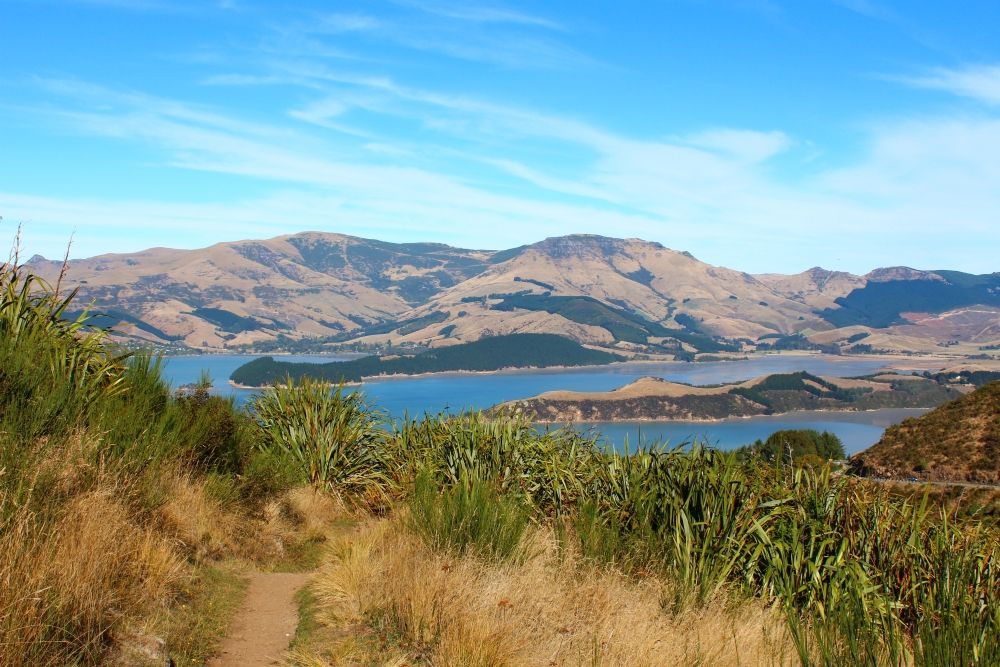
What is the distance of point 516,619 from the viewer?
18.8ft

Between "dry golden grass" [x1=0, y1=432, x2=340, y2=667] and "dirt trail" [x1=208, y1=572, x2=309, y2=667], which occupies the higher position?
"dry golden grass" [x1=0, y1=432, x2=340, y2=667]

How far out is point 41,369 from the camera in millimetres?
7691

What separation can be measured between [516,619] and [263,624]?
2.43 m

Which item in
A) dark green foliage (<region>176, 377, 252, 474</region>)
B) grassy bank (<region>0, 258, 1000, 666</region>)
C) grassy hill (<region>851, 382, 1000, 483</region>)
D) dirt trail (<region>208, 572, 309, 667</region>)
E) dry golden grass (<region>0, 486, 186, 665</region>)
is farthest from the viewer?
grassy hill (<region>851, 382, 1000, 483</region>)

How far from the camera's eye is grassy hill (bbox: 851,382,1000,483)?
58.7 m

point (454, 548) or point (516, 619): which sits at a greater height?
point (454, 548)

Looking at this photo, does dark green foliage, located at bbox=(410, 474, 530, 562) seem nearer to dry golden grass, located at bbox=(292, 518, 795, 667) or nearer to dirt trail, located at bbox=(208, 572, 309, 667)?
dry golden grass, located at bbox=(292, 518, 795, 667)

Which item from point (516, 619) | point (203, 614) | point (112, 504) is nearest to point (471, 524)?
point (516, 619)

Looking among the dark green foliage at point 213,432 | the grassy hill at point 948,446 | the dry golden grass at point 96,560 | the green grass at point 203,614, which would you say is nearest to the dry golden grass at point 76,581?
the dry golden grass at point 96,560

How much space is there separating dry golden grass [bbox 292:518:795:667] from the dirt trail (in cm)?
33

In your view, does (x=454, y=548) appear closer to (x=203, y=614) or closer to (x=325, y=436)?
(x=203, y=614)

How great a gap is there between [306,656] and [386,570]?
56.5 inches

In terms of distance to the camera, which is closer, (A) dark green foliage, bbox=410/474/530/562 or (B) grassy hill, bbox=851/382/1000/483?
(A) dark green foliage, bbox=410/474/530/562

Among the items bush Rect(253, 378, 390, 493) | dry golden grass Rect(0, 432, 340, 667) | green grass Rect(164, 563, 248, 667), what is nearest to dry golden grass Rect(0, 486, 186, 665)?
dry golden grass Rect(0, 432, 340, 667)
